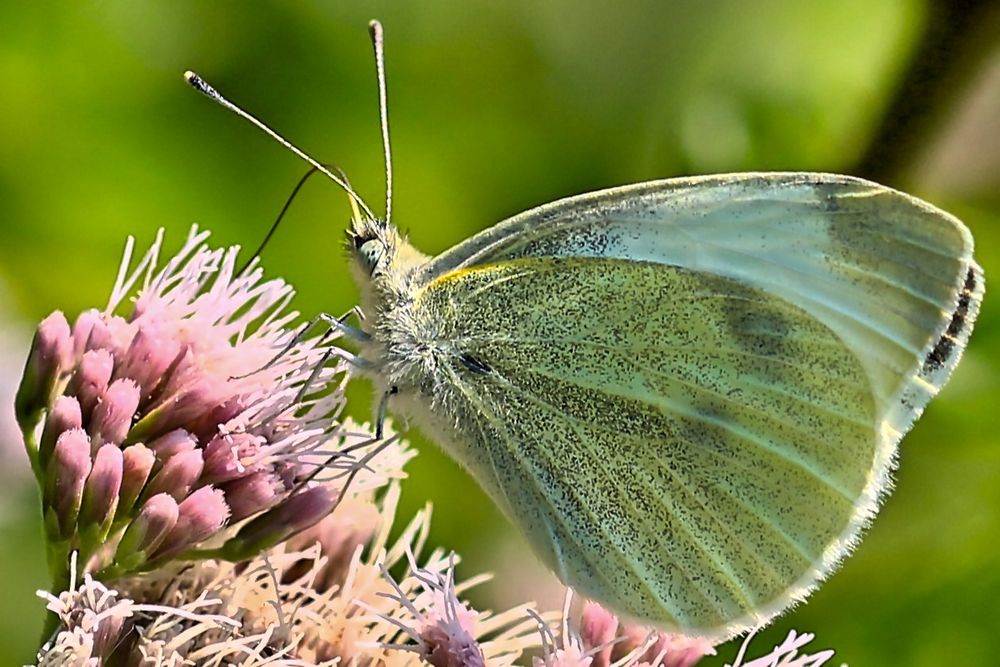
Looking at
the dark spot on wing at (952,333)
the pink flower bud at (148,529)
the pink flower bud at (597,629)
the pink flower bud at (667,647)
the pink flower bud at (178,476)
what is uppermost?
the pink flower bud at (178,476)

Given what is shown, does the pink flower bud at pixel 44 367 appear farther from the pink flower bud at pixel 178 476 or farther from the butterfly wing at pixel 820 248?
the butterfly wing at pixel 820 248

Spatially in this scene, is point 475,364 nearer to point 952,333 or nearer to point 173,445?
point 173,445

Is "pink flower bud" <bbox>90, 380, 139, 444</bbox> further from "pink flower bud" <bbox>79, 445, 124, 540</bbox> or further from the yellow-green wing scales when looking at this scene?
the yellow-green wing scales

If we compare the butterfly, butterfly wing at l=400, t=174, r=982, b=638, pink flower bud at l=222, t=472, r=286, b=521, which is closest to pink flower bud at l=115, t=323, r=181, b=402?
pink flower bud at l=222, t=472, r=286, b=521

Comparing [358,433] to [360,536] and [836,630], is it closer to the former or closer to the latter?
[360,536]

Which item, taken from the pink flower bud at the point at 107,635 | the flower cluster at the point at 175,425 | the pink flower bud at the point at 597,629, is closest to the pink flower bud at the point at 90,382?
the flower cluster at the point at 175,425

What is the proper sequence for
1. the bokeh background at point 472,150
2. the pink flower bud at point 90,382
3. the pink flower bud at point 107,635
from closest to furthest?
the pink flower bud at point 107,635, the pink flower bud at point 90,382, the bokeh background at point 472,150
